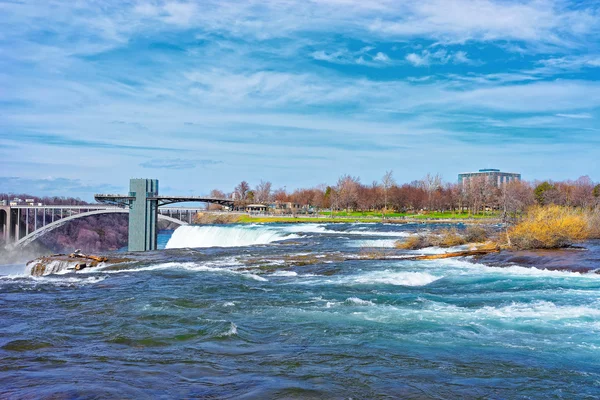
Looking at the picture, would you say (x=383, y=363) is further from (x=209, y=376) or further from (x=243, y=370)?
(x=209, y=376)

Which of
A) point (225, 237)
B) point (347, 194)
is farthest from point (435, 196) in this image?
point (225, 237)

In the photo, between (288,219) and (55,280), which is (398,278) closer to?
(55,280)

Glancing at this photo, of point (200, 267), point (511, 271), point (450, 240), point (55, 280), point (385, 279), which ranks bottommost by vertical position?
point (55, 280)

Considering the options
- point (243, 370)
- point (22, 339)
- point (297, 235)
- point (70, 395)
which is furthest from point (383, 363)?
point (297, 235)

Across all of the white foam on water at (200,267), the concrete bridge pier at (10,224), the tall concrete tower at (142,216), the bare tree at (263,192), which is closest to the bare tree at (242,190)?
the bare tree at (263,192)

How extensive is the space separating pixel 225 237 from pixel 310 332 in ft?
107

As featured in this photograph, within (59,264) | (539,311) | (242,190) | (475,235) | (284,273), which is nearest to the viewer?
(539,311)

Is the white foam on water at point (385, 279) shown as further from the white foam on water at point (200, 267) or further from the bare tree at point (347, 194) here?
the bare tree at point (347, 194)

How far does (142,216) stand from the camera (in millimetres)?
40562

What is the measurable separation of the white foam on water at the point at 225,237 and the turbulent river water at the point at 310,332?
18.1 metres

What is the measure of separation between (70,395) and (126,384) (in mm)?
861

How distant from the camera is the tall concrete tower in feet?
133

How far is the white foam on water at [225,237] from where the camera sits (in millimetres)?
40344

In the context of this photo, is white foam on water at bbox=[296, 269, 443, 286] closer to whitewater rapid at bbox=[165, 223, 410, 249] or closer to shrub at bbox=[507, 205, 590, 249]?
shrub at bbox=[507, 205, 590, 249]
